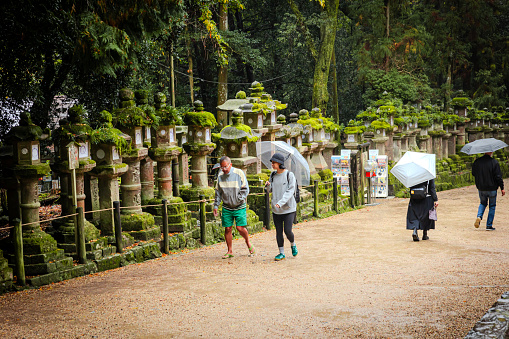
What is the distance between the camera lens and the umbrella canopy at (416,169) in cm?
1098

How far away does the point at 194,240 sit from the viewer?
11281 mm

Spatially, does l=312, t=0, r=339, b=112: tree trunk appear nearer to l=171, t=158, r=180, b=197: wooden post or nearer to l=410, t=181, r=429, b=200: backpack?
l=171, t=158, r=180, b=197: wooden post

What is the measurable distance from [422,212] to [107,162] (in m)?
6.00

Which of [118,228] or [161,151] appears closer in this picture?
[118,228]

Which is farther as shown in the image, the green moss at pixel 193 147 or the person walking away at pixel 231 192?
the green moss at pixel 193 147

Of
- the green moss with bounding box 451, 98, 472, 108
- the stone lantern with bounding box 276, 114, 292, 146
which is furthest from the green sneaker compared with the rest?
the green moss with bounding box 451, 98, 472, 108

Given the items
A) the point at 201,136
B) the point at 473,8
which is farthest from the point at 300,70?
the point at 201,136

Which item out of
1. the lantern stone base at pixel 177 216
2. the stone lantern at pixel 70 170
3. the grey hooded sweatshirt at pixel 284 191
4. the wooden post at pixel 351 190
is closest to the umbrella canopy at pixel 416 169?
the grey hooded sweatshirt at pixel 284 191

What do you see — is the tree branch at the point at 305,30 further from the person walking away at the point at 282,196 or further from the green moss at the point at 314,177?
the person walking away at the point at 282,196

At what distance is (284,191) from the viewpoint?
9297 mm

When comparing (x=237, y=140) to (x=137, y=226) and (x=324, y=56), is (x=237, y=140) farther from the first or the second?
(x=324, y=56)

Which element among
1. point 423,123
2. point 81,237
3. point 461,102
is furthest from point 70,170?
point 461,102

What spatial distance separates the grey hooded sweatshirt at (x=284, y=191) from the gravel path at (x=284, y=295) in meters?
0.87

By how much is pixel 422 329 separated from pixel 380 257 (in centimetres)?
389
